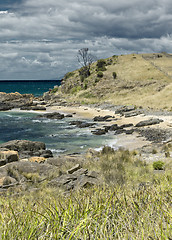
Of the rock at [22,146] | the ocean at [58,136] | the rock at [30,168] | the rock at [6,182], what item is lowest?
the ocean at [58,136]

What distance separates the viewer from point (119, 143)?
21375 mm

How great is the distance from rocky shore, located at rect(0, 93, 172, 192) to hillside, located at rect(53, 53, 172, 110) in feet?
20.4

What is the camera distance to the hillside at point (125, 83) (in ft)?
158

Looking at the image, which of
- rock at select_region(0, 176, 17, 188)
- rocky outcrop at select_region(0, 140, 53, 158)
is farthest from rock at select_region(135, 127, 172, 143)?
rock at select_region(0, 176, 17, 188)

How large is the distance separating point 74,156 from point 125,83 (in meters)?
47.3

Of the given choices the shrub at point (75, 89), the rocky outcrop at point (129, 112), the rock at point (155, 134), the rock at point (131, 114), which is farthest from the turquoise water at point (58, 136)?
the shrub at point (75, 89)

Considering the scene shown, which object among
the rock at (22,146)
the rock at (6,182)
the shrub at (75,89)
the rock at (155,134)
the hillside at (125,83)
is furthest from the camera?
the shrub at (75,89)

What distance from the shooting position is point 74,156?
49.0ft

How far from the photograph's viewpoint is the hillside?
48.2 metres

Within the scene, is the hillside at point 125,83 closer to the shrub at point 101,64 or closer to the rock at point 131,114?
the shrub at point 101,64

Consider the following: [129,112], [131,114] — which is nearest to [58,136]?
[131,114]

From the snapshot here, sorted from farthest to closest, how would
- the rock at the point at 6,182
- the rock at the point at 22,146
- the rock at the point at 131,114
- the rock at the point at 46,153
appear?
the rock at the point at 131,114
the rock at the point at 22,146
the rock at the point at 46,153
the rock at the point at 6,182

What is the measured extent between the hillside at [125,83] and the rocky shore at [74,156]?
623cm

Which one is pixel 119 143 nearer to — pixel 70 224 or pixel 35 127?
pixel 35 127
